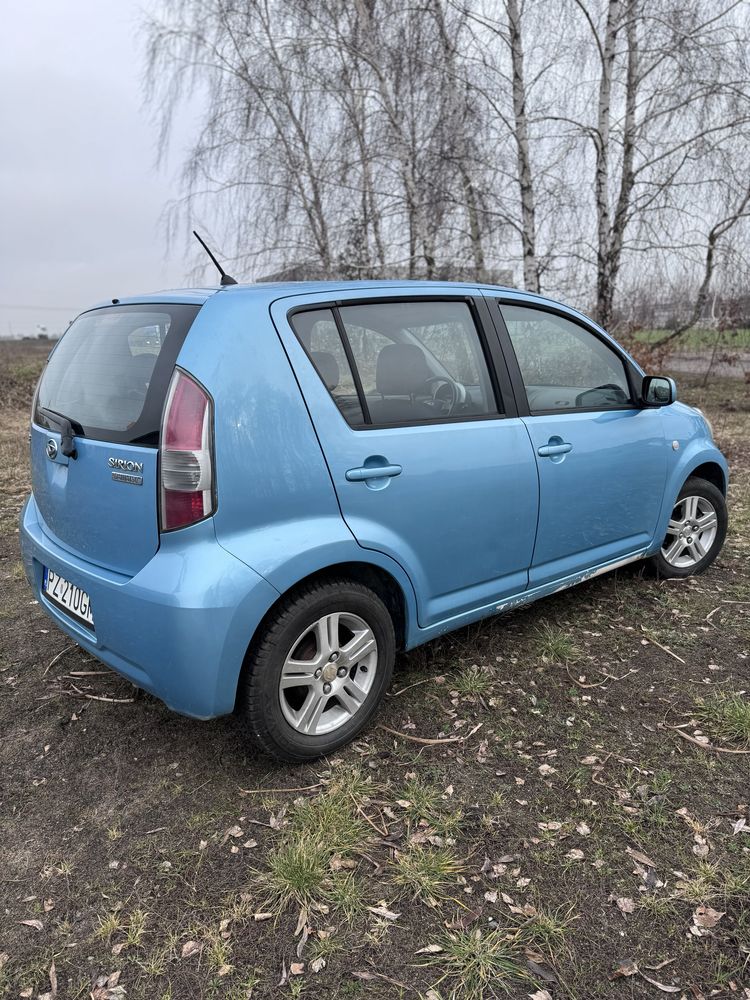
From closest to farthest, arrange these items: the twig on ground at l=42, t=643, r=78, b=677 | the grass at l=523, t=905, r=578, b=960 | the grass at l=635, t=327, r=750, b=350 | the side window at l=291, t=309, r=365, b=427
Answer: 1. the grass at l=523, t=905, r=578, b=960
2. the side window at l=291, t=309, r=365, b=427
3. the twig on ground at l=42, t=643, r=78, b=677
4. the grass at l=635, t=327, r=750, b=350

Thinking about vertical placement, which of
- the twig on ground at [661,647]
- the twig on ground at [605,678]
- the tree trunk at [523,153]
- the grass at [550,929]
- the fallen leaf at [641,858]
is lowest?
the grass at [550,929]

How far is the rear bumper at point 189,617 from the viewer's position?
2.04 m

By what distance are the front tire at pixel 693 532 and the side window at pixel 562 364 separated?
883mm

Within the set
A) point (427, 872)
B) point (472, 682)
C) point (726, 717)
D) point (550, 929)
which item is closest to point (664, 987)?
point (550, 929)

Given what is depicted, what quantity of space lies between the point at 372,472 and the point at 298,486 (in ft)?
0.96

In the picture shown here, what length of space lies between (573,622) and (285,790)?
6.14 ft

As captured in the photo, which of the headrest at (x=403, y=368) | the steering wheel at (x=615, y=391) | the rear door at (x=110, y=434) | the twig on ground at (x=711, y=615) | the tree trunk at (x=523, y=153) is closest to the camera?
the rear door at (x=110, y=434)

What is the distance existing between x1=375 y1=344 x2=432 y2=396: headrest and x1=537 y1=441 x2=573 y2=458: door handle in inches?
24.7

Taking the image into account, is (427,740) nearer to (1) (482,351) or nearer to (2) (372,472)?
(2) (372,472)

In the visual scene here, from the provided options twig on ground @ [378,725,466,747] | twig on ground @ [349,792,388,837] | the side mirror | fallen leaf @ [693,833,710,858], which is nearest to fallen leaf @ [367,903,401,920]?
twig on ground @ [349,792,388,837]

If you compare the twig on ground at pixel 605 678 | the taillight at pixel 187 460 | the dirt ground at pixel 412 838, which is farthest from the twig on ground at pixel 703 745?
the taillight at pixel 187 460

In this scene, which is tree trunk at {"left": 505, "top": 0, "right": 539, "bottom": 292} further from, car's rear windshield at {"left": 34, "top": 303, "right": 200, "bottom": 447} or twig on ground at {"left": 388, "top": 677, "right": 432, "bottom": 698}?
car's rear windshield at {"left": 34, "top": 303, "right": 200, "bottom": 447}

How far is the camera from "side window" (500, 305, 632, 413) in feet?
10.1

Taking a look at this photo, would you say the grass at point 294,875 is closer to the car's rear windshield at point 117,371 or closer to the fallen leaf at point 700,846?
the fallen leaf at point 700,846
